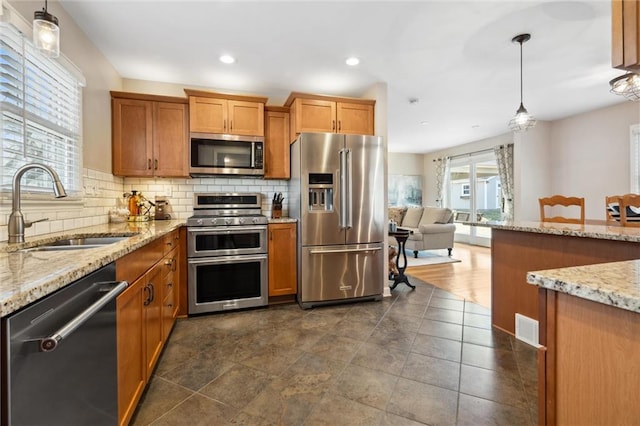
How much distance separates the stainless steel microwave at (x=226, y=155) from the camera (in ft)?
10.5

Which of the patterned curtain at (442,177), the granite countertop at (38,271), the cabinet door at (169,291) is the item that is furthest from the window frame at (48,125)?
the patterned curtain at (442,177)

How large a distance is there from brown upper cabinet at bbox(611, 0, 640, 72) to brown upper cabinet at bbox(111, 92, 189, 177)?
132 inches

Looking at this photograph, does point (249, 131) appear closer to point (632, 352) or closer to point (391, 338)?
point (391, 338)

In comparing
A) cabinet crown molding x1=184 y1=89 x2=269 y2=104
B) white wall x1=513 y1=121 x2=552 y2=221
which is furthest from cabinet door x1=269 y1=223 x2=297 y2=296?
white wall x1=513 y1=121 x2=552 y2=221

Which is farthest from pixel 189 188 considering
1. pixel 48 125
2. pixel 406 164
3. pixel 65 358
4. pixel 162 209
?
pixel 406 164

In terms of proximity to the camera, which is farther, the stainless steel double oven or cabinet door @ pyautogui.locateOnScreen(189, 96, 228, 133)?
cabinet door @ pyautogui.locateOnScreen(189, 96, 228, 133)

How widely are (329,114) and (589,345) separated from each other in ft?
10.4

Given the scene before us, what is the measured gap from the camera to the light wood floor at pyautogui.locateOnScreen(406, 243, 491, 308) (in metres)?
3.60

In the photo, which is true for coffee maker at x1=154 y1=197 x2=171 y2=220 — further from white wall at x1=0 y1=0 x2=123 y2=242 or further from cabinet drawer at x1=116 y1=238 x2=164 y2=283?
cabinet drawer at x1=116 y1=238 x2=164 y2=283

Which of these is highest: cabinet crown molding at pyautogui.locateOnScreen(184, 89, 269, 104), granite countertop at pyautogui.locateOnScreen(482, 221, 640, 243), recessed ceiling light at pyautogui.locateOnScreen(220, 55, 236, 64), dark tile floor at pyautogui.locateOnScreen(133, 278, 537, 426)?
recessed ceiling light at pyautogui.locateOnScreen(220, 55, 236, 64)

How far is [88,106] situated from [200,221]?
1363 millimetres

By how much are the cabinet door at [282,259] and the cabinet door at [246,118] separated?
3.72ft

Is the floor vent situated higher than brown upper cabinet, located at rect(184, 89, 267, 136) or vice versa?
brown upper cabinet, located at rect(184, 89, 267, 136)

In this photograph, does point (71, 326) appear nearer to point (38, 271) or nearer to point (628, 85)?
point (38, 271)
